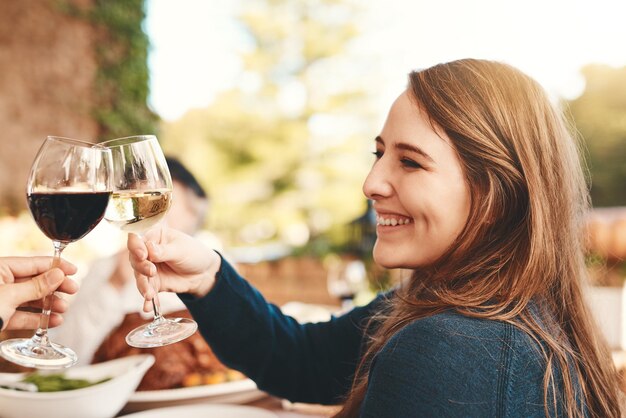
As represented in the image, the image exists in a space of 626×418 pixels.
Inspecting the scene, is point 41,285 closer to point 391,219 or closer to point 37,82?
point 391,219

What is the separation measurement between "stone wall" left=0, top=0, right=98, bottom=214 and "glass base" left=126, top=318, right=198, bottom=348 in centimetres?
578

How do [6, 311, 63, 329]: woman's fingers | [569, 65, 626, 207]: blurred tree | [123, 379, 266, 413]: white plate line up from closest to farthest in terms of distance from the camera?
[6, 311, 63, 329]: woman's fingers, [123, 379, 266, 413]: white plate, [569, 65, 626, 207]: blurred tree

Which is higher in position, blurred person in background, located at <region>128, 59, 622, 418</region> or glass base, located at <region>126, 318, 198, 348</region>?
blurred person in background, located at <region>128, 59, 622, 418</region>

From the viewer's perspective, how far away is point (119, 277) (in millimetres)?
2576

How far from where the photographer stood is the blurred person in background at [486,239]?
3.15 feet

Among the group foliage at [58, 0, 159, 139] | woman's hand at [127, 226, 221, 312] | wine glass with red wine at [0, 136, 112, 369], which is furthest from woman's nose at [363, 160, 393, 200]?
foliage at [58, 0, 159, 139]

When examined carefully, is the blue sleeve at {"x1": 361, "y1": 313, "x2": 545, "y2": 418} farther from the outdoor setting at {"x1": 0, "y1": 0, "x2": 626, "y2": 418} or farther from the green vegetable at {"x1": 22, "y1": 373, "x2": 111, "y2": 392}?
the green vegetable at {"x1": 22, "y1": 373, "x2": 111, "y2": 392}

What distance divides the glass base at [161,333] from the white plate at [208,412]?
0.19m

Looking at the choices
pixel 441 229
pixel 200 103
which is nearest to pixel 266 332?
pixel 441 229

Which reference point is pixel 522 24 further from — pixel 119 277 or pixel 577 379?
pixel 577 379

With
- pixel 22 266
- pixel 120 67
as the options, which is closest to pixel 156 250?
pixel 22 266

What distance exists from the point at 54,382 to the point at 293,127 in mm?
12600

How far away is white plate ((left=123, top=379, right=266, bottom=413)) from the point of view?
139 centimetres

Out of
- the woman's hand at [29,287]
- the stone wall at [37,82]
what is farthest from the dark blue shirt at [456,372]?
the stone wall at [37,82]
